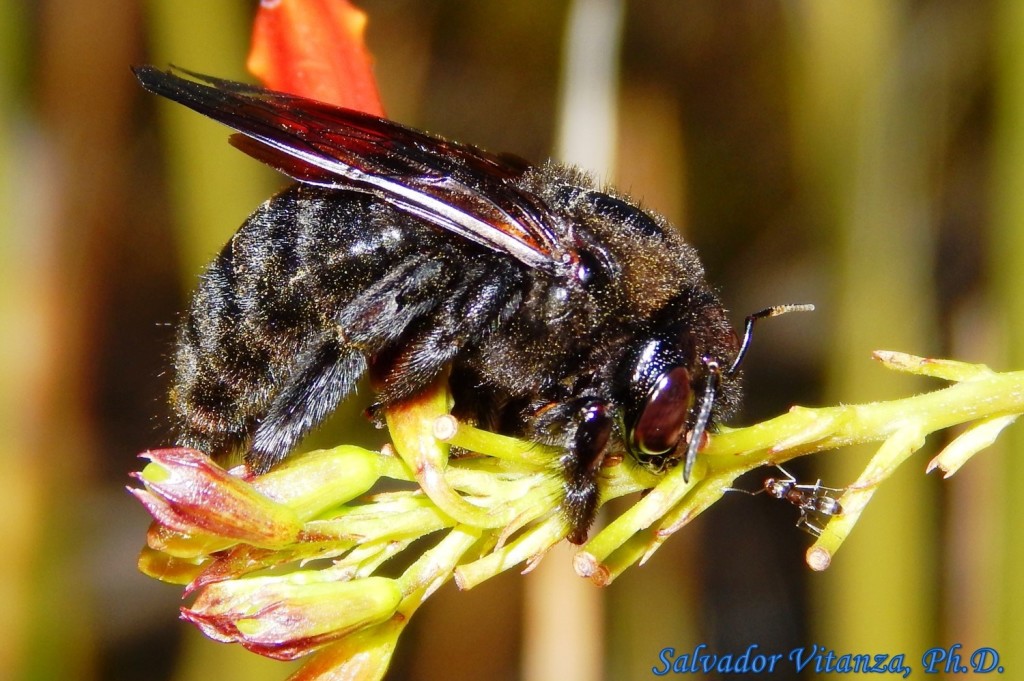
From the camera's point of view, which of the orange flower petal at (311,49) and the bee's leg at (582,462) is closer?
the bee's leg at (582,462)

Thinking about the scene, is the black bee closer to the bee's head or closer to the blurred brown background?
the bee's head

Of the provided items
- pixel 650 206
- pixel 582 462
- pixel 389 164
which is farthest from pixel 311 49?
pixel 650 206

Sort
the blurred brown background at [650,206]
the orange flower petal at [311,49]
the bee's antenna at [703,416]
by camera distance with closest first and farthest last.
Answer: the bee's antenna at [703,416]
the orange flower petal at [311,49]
the blurred brown background at [650,206]

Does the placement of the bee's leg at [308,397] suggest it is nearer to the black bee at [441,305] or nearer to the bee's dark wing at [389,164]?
the black bee at [441,305]

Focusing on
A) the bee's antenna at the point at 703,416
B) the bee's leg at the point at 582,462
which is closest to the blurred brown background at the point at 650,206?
the bee's antenna at the point at 703,416

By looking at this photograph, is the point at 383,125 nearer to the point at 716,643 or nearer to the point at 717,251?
the point at 717,251

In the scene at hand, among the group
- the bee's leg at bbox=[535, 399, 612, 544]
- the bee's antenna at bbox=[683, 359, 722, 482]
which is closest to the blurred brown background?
the bee's antenna at bbox=[683, 359, 722, 482]

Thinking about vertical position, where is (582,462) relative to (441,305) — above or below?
below

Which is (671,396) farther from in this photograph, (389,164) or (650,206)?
(650,206)
